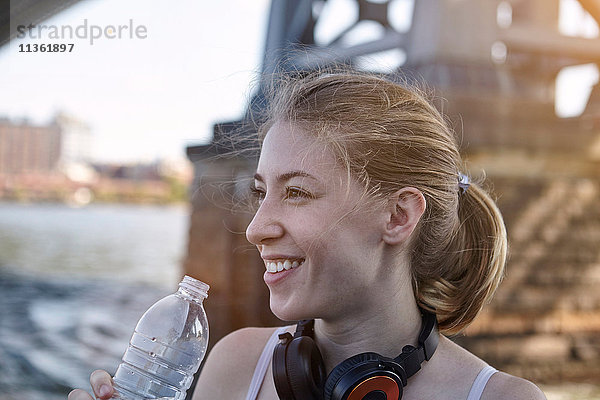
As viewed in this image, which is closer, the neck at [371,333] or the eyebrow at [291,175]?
the eyebrow at [291,175]

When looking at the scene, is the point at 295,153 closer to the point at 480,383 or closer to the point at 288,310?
the point at 288,310

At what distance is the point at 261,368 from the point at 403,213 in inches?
22.0

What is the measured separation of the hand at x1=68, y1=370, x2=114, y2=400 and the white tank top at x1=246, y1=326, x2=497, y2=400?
42 centimetres

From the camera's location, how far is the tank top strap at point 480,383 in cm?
150

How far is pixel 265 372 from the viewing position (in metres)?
1.73

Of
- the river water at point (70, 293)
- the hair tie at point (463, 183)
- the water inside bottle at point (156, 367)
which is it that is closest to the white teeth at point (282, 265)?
the water inside bottle at point (156, 367)

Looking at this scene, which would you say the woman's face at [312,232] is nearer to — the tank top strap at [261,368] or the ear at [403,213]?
the ear at [403,213]

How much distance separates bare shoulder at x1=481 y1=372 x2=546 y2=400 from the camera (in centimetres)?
145

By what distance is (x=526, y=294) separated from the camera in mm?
5836

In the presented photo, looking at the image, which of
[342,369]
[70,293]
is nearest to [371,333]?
[342,369]

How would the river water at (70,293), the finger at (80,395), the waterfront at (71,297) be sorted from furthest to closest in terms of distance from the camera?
the river water at (70,293) → the waterfront at (71,297) → the finger at (80,395)

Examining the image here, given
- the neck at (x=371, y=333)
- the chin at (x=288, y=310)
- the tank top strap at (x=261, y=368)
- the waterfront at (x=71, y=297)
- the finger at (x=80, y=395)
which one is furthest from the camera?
the waterfront at (x=71, y=297)

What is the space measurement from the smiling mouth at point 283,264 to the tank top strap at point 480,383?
490 mm

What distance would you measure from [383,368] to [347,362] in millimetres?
78
